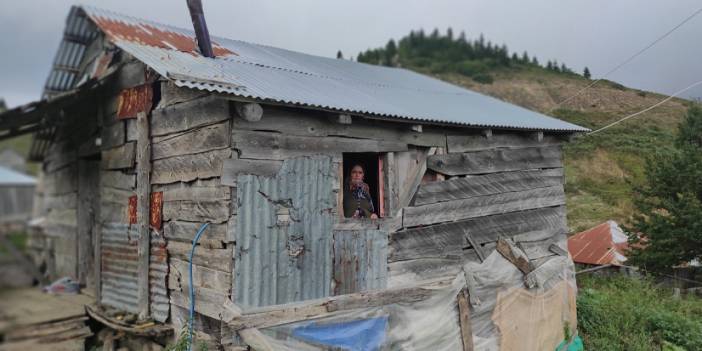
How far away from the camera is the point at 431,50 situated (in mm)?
34500

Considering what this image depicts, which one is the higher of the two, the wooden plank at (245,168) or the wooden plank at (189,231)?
the wooden plank at (245,168)

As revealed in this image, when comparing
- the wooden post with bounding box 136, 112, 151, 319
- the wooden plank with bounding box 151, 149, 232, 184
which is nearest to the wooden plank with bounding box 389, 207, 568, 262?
the wooden plank with bounding box 151, 149, 232, 184

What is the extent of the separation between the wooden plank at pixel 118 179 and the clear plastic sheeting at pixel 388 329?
12.3 ft

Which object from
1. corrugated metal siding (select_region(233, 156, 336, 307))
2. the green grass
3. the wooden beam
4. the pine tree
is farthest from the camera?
the pine tree

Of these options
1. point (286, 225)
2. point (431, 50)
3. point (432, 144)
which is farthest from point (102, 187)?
point (431, 50)

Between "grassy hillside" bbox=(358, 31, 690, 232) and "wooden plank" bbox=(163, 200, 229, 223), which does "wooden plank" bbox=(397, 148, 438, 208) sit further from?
"grassy hillside" bbox=(358, 31, 690, 232)

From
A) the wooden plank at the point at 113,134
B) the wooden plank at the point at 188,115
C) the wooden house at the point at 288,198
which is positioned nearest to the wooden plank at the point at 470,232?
the wooden house at the point at 288,198

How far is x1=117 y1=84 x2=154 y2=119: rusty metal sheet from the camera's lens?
236 inches

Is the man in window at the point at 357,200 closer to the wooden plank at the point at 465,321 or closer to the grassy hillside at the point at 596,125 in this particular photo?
the wooden plank at the point at 465,321

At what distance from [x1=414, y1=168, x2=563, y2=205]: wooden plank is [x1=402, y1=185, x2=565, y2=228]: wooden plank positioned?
2.9 inches

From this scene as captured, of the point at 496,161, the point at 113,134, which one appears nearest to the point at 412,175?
the point at 496,161

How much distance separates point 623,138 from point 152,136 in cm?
1041

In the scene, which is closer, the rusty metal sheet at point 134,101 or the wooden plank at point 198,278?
the wooden plank at point 198,278

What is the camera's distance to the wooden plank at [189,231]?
484 centimetres
